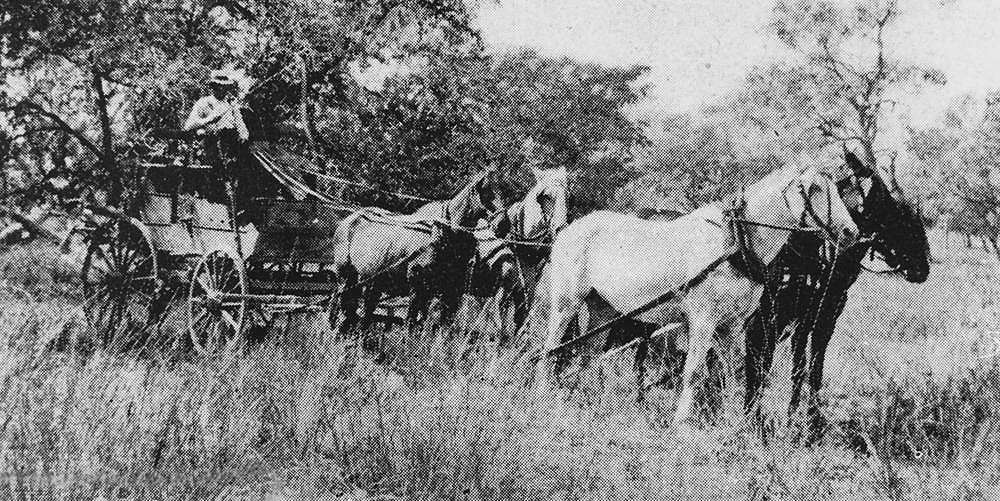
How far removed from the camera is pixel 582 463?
3867mm

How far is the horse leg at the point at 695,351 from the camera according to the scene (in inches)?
207

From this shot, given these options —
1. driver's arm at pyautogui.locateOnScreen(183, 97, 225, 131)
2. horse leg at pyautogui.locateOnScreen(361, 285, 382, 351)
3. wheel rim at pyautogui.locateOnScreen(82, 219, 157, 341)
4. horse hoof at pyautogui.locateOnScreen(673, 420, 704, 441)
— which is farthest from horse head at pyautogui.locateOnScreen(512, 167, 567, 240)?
wheel rim at pyautogui.locateOnScreen(82, 219, 157, 341)

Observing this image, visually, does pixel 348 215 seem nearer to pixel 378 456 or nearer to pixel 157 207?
pixel 157 207

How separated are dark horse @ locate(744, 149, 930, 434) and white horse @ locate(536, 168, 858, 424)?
6.5 inches

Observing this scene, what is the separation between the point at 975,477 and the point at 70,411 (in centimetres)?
442

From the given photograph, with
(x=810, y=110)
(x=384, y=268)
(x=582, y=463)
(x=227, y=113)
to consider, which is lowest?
(x=582, y=463)

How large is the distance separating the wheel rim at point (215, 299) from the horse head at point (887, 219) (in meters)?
5.04

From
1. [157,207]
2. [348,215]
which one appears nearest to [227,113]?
[157,207]

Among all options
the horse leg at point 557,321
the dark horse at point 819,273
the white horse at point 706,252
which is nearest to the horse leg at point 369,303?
the horse leg at point 557,321

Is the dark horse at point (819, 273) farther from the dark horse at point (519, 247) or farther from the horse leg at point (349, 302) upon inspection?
the horse leg at point (349, 302)

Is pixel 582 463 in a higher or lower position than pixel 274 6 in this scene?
lower

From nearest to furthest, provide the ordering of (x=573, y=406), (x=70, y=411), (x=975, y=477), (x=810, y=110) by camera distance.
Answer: (x=70, y=411), (x=975, y=477), (x=573, y=406), (x=810, y=110)

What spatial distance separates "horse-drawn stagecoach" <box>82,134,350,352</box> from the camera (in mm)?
6734

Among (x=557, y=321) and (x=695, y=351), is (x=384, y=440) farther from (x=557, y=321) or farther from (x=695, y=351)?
(x=557, y=321)
